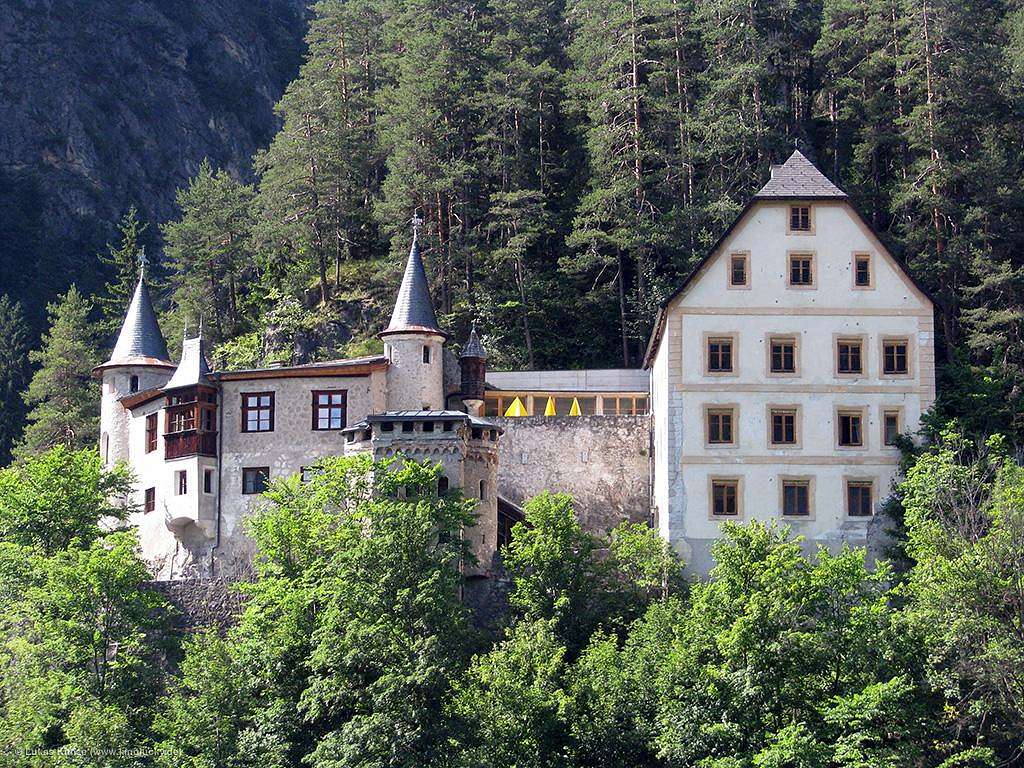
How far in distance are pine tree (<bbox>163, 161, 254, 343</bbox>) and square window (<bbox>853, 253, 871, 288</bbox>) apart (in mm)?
30652

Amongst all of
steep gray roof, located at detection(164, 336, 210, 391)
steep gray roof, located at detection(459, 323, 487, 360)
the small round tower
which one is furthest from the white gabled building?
steep gray roof, located at detection(164, 336, 210, 391)

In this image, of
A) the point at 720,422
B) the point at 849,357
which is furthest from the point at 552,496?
the point at 849,357

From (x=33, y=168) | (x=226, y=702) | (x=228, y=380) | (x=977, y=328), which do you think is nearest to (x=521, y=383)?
(x=228, y=380)

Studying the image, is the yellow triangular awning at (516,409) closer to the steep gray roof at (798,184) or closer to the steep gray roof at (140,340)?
the steep gray roof at (798,184)

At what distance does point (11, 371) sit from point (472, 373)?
35771 millimetres

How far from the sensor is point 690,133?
70.8 metres

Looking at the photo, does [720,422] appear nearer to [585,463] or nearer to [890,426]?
[890,426]

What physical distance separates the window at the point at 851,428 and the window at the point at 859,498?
1155 millimetres

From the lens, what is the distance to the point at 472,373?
6059 cm

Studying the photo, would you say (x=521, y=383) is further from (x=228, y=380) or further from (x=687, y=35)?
(x=687, y=35)

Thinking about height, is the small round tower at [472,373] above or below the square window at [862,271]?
below

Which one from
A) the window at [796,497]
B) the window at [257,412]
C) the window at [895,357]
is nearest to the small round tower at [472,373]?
the window at [257,412]

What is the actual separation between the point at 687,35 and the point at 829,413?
81.6 feet

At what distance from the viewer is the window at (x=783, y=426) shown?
175 ft
